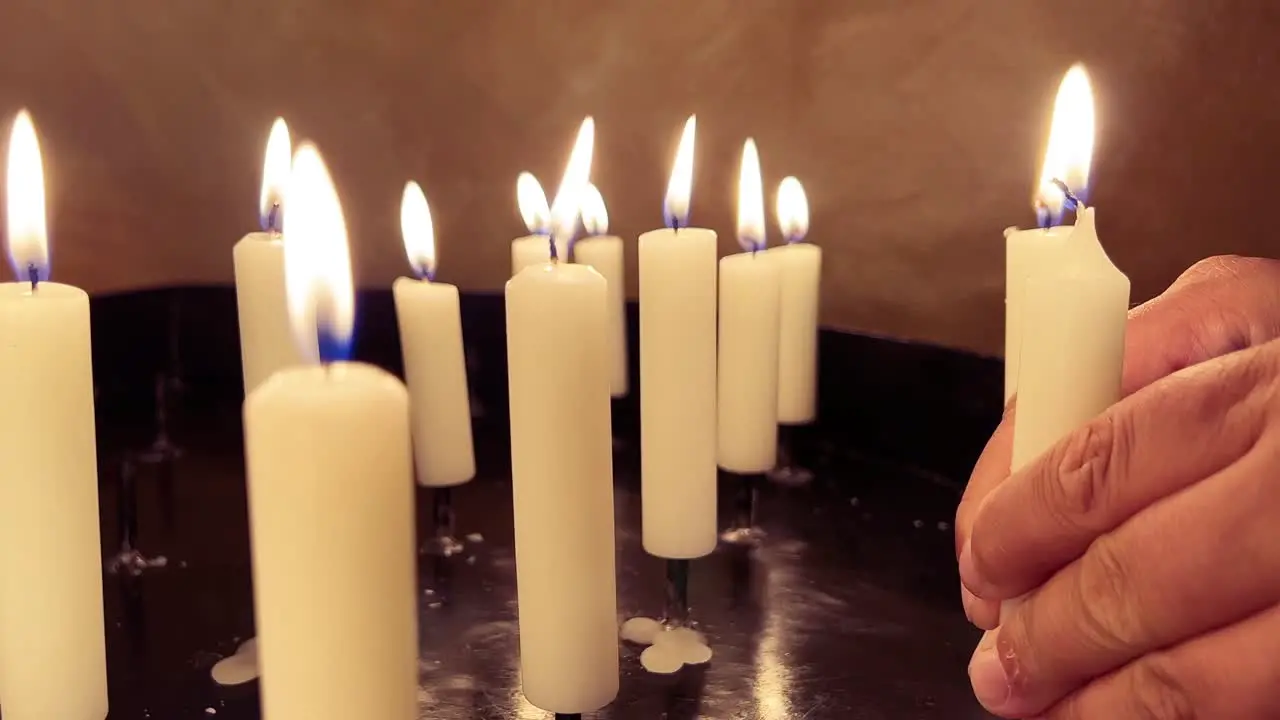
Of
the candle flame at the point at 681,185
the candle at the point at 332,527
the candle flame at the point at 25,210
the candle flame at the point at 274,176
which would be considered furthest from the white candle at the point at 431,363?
the candle at the point at 332,527

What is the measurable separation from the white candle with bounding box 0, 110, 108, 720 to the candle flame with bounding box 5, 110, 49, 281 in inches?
0.8

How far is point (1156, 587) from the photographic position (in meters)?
0.51

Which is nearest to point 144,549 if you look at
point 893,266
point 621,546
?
point 621,546

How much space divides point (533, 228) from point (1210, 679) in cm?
83

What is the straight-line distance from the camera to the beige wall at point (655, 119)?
4.63ft

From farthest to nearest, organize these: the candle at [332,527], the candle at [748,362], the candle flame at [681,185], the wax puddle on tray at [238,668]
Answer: the candle at [748,362], the candle flame at [681,185], the wax puddle on tray at [238,668], the candle at [332,527]

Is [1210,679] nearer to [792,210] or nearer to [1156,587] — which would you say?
[1156,587]

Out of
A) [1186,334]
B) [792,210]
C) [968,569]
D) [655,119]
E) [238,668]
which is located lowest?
[238,668]

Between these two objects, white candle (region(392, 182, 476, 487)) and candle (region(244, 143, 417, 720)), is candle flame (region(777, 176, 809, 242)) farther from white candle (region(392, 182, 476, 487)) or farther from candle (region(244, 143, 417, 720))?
candle (region(244, 143, 417, 720))

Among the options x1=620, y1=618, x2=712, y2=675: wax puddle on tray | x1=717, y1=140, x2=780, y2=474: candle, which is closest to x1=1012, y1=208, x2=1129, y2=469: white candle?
x1=620, y1=618, x2=712, y2=675: wax puddle on tray

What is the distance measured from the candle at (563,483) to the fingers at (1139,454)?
23cm

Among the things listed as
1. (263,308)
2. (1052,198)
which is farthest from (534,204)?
(1052,198)

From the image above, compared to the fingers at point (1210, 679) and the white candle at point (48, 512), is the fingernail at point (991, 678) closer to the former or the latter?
the fingers at point (1210, 679)

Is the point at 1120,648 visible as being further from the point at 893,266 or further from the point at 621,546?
the point at 893,266
